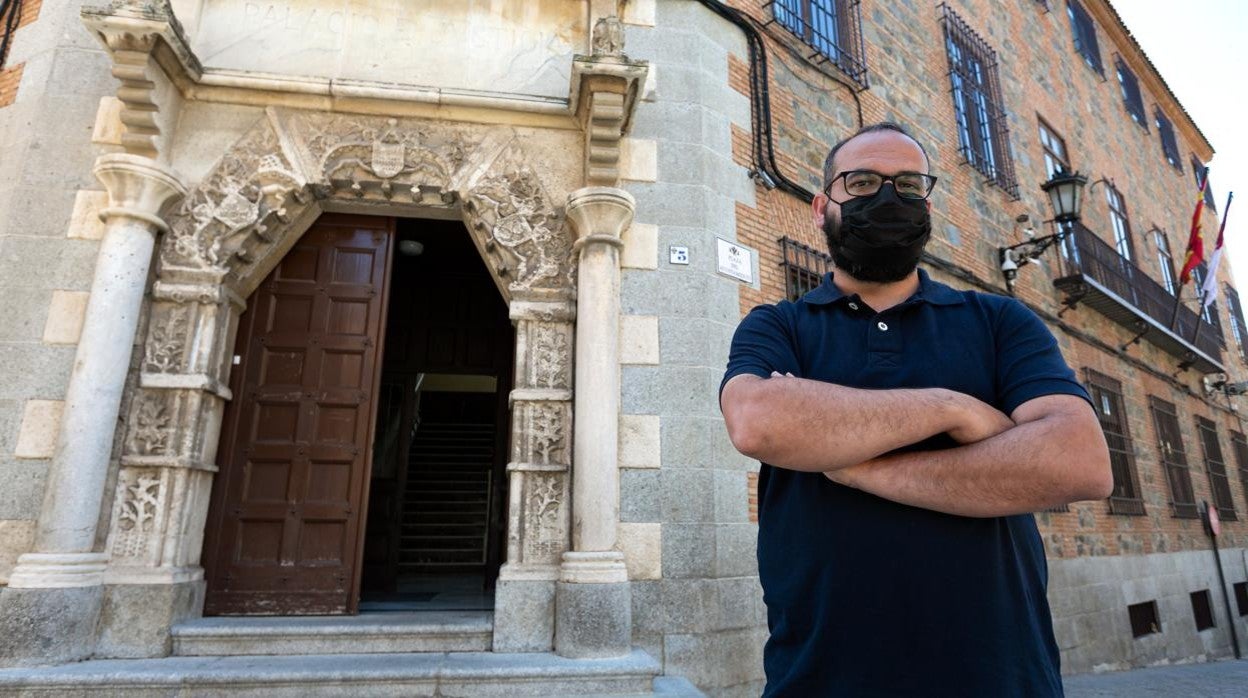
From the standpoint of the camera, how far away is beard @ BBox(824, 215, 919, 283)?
5.22 ft

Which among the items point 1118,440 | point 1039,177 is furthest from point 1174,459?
point 1039,177

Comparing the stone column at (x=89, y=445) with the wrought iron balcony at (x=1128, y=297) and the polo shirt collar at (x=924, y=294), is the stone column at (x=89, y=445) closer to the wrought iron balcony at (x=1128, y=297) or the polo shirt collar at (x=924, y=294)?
the polo shirt collar at (x=924, y=294)

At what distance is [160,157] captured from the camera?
4562 mm

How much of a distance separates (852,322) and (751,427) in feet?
1.26

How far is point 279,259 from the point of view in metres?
5.11

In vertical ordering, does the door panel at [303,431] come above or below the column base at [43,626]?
above

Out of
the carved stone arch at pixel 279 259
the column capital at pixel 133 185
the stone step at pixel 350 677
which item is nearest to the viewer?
the stone step at pixel 350 677

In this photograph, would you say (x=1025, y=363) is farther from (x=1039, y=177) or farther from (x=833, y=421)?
(x=1039, y=177)

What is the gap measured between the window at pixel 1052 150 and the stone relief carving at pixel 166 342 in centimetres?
1211

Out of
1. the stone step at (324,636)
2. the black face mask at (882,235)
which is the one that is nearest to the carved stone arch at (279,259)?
the stone step at (324,636)

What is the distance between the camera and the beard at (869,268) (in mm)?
1591

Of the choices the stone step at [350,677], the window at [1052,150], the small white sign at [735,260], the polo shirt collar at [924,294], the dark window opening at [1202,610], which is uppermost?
the window at [1052,150]

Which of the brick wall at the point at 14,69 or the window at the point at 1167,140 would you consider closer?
the brick wall at the point at 14,69

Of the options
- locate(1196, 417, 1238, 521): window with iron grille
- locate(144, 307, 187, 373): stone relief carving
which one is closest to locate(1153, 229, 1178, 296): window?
locate(1196, 417, 1238, 521): window with iron grille
